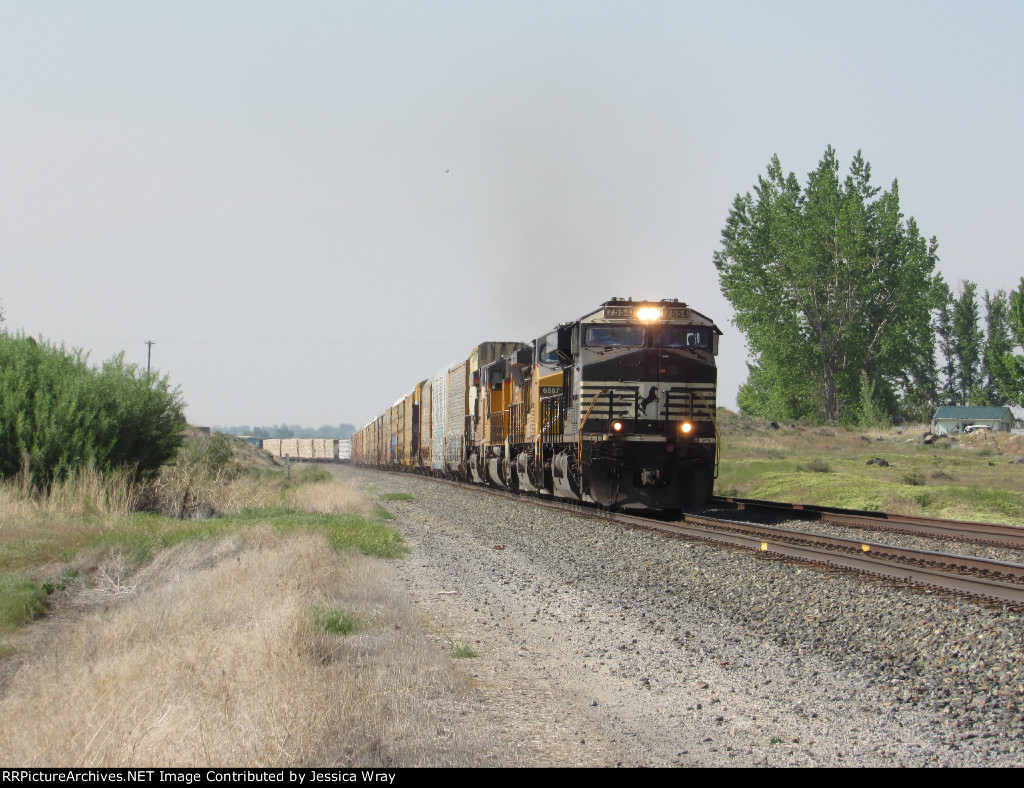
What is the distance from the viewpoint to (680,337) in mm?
15617

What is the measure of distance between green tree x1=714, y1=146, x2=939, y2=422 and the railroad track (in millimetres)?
32768

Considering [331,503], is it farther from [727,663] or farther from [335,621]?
[727,663]

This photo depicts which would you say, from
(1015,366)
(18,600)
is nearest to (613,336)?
(18,600)

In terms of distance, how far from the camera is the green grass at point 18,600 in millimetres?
7805

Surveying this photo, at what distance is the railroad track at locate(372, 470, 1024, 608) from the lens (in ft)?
26.7

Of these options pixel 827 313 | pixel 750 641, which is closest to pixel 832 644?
pixel 750 641

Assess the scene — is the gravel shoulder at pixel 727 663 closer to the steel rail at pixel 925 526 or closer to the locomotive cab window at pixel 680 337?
the steel rail at pixel 925 526

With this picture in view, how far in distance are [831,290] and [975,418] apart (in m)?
29.5

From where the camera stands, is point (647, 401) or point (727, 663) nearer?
point (727, 663)

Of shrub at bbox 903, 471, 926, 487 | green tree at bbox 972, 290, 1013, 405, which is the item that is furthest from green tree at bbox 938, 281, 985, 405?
shrub at bbox 903, 471, 926, 487

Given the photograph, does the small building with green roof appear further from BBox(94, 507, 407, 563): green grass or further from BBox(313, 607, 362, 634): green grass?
BBox(313, 607, 362, 634): green grass

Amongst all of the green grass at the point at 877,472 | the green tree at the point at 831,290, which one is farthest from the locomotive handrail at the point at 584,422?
the green tree at the point at 831,290

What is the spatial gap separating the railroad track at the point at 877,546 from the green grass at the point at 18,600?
24.8ft

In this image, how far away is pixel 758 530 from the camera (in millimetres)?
12891
